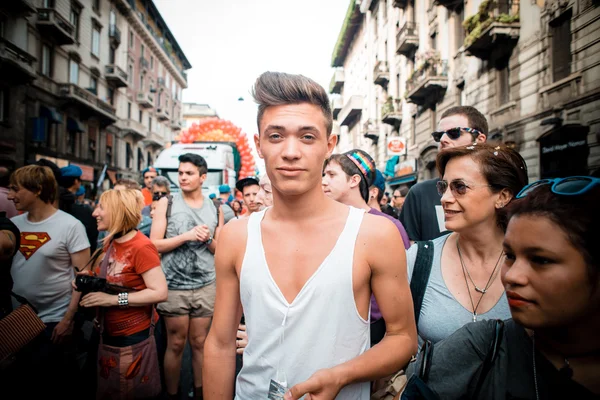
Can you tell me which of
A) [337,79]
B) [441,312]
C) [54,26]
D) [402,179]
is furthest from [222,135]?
[337,79]

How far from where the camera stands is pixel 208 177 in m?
13.3

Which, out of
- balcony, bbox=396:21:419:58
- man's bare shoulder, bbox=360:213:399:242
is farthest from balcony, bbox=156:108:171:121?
man's bare shoulder, bbox=360:213:399:242

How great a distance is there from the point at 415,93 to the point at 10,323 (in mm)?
18695

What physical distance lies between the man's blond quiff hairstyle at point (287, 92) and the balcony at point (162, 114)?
47.5 m

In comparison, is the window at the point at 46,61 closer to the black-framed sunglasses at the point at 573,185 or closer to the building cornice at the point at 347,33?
the building cornice at the point at 347,33

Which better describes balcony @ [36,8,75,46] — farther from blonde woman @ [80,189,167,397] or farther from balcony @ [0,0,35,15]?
blonde woman @ [80,189,167,397]

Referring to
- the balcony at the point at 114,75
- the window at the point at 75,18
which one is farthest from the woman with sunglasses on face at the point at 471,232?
the balcony at the point at 114,75

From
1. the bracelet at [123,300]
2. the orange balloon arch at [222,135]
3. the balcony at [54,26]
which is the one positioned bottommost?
the bracelet at [123,300]

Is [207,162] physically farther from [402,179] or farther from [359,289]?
[359,289]

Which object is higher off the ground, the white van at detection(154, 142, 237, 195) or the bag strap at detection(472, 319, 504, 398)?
the white van at detection(154, 142, 237, 195)

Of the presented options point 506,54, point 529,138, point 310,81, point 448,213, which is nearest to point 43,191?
point 310,81

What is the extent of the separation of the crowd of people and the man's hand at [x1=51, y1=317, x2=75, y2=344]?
0.04ft

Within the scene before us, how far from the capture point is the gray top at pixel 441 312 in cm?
185

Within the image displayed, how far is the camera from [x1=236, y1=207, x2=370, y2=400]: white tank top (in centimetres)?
155
